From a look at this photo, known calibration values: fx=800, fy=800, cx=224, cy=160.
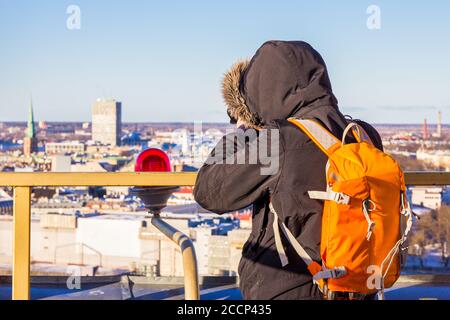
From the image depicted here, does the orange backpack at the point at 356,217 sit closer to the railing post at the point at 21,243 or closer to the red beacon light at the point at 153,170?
the red beacon light at the point at 153,170

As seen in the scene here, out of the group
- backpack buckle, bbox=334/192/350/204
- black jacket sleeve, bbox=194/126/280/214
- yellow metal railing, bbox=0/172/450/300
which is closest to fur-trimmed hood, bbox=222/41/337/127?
black jacket sleeve, bbox=194/126/280/214

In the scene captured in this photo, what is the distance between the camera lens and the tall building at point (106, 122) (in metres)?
62.4

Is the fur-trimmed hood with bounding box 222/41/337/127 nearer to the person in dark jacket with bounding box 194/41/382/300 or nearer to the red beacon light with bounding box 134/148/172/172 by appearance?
the person in dark jacket with bounding box 194/41/382/300

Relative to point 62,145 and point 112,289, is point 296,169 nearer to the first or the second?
point 112,289

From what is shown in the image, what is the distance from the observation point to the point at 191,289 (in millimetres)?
3297

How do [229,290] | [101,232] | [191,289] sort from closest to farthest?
1. [191,289]
2. [229,290]
3. [101,232]

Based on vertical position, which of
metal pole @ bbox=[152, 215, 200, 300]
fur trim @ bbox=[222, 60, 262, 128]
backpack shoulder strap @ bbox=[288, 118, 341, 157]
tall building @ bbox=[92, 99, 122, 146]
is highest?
tall building @ bbox=[92, 99, 122, 146]

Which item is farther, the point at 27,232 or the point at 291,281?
the point at 27,232

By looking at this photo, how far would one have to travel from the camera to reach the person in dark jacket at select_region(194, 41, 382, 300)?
234 cm

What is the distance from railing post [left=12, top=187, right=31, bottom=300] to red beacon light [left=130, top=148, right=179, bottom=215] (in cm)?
45

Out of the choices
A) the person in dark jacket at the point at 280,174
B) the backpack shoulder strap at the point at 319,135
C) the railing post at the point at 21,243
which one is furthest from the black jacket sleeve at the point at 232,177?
the railing post at the point at 21,243

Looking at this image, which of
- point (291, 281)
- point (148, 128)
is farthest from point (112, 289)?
point (148, 128)
